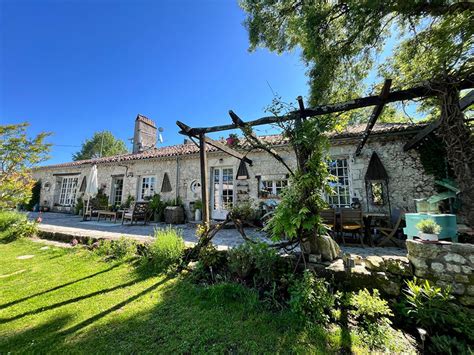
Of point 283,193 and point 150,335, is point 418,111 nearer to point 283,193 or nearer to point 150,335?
point 283,193

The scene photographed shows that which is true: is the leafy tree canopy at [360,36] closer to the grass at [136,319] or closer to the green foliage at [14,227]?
the grass at [136,319]

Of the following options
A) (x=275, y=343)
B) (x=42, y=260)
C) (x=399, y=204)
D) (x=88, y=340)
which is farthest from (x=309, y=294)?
(x=399, y=204)

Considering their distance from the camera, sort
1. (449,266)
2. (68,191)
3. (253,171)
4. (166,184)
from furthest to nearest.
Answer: (68,191)
(166,184)
(253,171)
(449,266)

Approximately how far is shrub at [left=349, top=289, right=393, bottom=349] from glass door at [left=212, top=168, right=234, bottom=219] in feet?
22.3

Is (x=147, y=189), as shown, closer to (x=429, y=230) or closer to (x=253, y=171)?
(x=253, y=171)

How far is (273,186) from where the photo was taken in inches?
318

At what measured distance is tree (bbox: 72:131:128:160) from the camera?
2883 cm

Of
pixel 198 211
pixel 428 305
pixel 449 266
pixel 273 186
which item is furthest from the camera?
pixel 198 211

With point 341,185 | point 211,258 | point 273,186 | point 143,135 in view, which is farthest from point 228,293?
point 143,135

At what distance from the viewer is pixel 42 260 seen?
4176mm

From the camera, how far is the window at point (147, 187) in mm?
10568

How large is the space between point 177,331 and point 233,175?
705cm

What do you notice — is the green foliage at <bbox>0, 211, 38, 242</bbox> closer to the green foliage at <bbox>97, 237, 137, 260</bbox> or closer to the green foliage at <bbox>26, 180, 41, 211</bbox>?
the green foliage at <bbox>97, 237, 137, 260</bbox>

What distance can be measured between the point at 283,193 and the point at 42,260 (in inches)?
216
